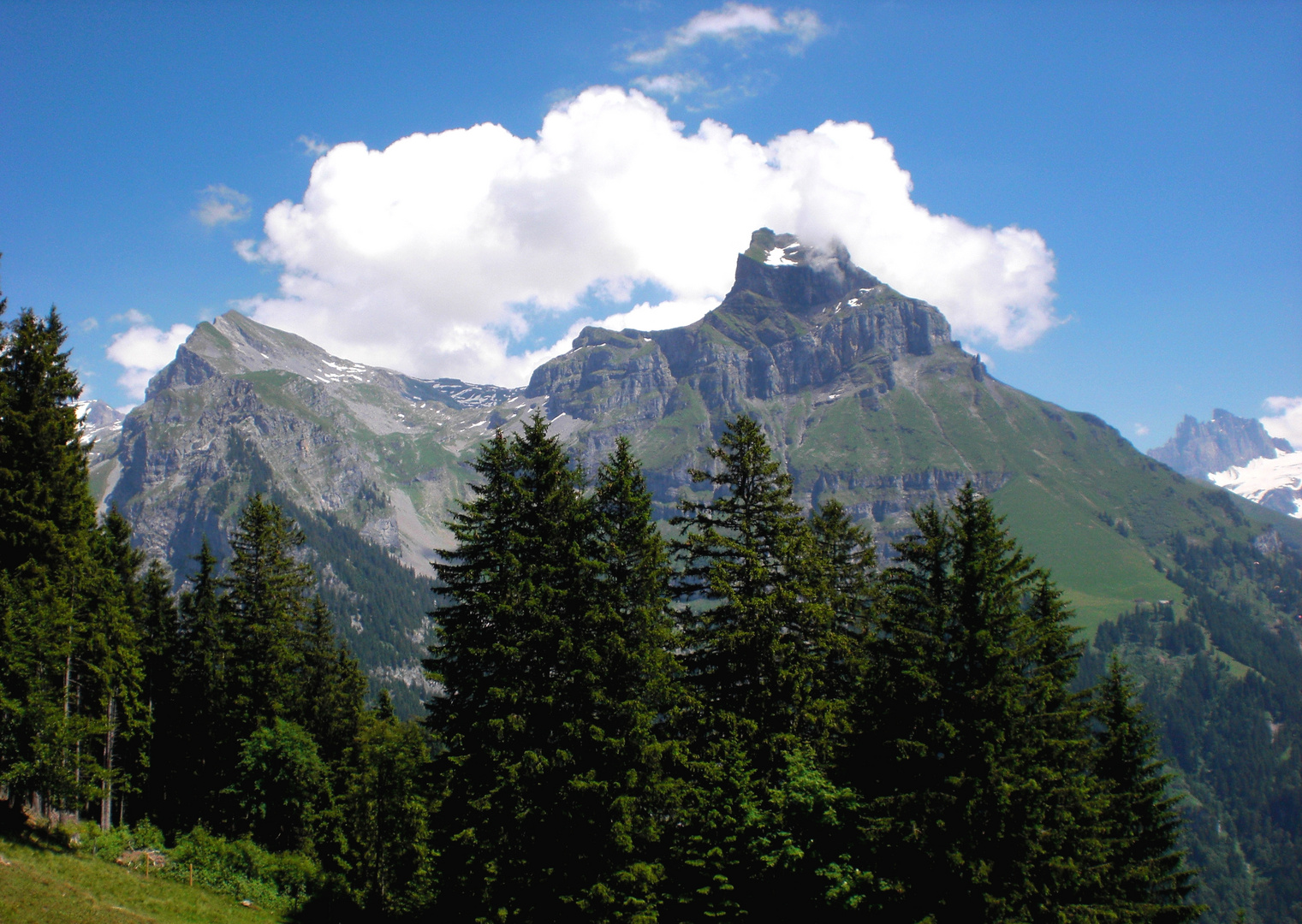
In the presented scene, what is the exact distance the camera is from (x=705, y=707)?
25.5 meters

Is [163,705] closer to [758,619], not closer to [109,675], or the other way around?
[109,675]

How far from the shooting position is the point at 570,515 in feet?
80.3

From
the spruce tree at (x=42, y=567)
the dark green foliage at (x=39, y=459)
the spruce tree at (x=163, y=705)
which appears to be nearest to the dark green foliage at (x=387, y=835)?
the spruce tree at (x=42, y=567)

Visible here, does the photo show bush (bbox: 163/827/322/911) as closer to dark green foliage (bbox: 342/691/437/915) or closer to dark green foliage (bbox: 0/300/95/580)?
dark green foliage (bbox: 342/691/437/915)

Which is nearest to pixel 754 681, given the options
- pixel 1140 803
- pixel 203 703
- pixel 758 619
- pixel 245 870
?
pixel 758 619

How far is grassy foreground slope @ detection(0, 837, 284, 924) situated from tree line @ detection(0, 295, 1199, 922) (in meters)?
2.36

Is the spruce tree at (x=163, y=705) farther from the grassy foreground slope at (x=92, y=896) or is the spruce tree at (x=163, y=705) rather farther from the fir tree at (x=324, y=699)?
the grassy foreground slope at (x=92, y=896)

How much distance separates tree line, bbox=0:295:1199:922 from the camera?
67.1ft

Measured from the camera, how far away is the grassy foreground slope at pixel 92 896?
19.3m

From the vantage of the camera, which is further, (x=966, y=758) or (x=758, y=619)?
(x=758, y=619)

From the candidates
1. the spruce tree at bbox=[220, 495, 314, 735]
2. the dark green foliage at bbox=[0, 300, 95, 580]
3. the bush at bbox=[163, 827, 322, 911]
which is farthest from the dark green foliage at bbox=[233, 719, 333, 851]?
the dark green foliage at bbox=[0, 300, 95, 580]

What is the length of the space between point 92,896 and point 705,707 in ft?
62.8

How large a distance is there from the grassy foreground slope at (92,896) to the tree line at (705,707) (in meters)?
2.36

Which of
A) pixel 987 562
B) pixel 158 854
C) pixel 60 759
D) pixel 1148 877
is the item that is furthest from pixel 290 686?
pixel 1148 877
